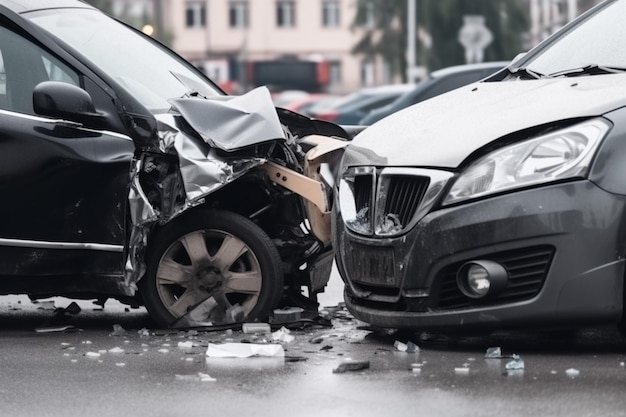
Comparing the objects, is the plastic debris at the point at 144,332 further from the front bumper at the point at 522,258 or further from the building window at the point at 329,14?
the building window at the point at 329,14

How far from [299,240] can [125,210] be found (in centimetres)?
89

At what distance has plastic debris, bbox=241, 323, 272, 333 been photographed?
7.18 meters

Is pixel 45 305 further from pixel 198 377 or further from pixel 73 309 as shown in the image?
pixel 198 377

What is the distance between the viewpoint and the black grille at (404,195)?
636 cm

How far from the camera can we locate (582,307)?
6074mm

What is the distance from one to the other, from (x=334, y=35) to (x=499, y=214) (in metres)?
106

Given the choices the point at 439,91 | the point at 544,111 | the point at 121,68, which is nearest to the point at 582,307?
the point at 544,111

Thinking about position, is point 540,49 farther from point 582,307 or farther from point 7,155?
point 7,155

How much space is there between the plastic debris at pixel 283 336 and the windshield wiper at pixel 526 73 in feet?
5.52

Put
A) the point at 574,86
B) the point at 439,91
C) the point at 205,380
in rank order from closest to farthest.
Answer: the point at 205,380 < the point at 574,86 < the point at 439,91

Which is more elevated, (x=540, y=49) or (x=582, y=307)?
(x=540, y=49)

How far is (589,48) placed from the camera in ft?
23.7

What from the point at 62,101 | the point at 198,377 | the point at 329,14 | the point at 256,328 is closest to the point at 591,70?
the point at 256,328

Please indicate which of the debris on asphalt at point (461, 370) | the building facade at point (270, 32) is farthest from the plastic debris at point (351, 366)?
the building facade at point (270, 32)
